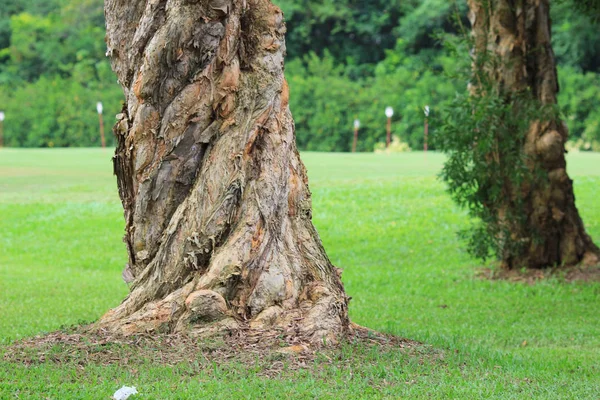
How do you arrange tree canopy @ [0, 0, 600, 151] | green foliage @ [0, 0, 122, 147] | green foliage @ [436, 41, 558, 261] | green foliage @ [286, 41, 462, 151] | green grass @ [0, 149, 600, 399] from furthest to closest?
1. green foliage @ [0, 0, 122, 147]
2. green foliage @ [286, 41, 462, 151]
3. tree canopy @ [0, 0, 600, 151]
4. green foliage @ [436, 41, 558, 261]
5. green grass @ [0, 149, 600, 399]

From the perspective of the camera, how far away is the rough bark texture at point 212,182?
5.82 metres

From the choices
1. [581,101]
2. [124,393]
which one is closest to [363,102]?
[581,101]

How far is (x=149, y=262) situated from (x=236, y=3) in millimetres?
1785

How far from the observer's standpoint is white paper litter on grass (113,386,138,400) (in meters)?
4.62

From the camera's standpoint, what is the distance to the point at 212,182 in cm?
604

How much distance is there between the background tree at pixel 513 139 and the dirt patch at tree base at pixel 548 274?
0.17 metres

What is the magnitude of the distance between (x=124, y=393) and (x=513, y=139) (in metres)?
6.94

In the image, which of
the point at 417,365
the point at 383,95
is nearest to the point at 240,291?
the point at 417,365

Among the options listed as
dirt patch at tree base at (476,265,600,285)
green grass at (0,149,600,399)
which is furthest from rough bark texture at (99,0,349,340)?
dirt patch at tree base at (476,265,600,285)

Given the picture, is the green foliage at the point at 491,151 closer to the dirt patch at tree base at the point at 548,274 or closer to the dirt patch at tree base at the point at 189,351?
the dirt patch at tree base at the point at 548,274

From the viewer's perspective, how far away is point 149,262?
6309mm

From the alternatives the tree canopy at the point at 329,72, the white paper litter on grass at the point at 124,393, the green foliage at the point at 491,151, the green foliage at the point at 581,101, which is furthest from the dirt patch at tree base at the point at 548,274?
the green foliage at the point at 581,101

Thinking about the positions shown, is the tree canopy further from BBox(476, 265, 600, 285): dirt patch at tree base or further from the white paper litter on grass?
the white paper litter on grass

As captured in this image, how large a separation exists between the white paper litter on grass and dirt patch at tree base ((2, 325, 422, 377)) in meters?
0.56
